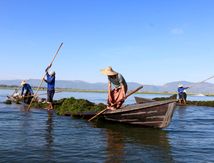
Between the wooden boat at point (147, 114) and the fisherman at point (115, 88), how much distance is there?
62 cm

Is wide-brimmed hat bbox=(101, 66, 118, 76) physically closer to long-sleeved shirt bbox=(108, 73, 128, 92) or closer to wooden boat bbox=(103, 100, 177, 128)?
long-sleeved shirt bbox=(108, 73, 128, 92)

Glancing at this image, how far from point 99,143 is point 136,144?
1257mm

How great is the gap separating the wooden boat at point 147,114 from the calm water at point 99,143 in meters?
0.39

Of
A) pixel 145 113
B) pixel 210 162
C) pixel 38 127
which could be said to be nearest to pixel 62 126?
pixel 38 127

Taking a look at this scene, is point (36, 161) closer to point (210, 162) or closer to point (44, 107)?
point (210, 162)

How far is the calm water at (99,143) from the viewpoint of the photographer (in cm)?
1052

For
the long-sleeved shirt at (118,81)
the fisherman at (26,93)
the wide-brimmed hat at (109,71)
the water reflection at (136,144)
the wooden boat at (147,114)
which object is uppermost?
the wide-brimmed hat at (109,71)

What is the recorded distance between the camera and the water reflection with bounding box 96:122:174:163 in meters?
10.6

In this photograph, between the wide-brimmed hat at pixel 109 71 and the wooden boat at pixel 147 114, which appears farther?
the wide-brimmed hat at pixel 109 71

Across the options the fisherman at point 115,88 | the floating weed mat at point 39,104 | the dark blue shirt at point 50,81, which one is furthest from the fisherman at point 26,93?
the fisherman at point 115,88

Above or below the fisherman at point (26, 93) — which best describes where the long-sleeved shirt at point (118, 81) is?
above

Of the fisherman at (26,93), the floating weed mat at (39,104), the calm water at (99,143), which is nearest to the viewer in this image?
the calm water at (99,143)

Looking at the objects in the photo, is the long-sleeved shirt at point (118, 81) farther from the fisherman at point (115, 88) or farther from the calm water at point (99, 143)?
the calm water at point (99, 143)

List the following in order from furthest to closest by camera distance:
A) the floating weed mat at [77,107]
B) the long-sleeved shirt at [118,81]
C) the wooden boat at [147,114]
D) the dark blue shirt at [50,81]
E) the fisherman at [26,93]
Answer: the fisherman at [26,93] < the dark blue shirt at [50,81] < the floating weed mat at [77,107] < the long-sleeved shirt at [118,81] < the wooden boat at [147,114]
